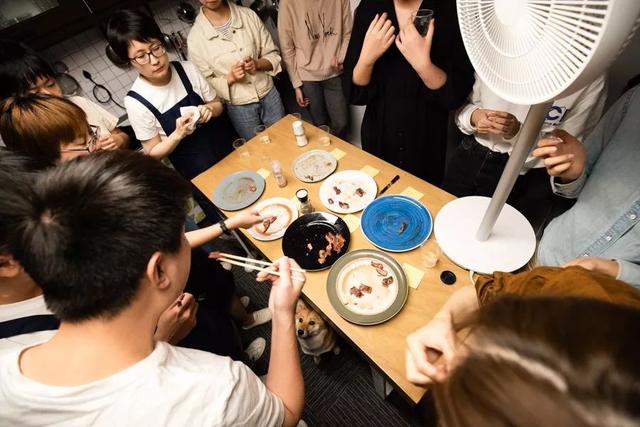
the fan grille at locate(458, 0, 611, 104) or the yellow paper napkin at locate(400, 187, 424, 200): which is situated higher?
the fan grille at locate(458, 0, 611, 104)

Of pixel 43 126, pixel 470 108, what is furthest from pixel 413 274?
pixel 43 126

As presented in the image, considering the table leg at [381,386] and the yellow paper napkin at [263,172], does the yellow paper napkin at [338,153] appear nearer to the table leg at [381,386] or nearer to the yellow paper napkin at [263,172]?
the yellow paper napkin at [263,172]

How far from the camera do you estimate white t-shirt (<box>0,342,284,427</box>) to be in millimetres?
665

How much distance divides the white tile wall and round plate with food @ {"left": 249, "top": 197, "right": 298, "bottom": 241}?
8.91 feet

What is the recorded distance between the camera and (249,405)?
2.54ft

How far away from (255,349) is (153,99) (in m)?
1.93

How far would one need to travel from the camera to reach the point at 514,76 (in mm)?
608

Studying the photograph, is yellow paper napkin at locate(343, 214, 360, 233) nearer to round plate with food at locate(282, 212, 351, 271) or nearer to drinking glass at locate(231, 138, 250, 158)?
round plate with food at locate(282, 212, 351, 271)

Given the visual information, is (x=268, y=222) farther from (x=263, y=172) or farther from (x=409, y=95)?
(x=409, y=95)

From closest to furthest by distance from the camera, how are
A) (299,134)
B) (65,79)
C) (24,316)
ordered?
(24,316) → (299,134) → (65,79)

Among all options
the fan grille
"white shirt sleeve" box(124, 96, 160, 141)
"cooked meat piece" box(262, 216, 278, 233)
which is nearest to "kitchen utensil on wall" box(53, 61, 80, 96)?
"white shirt sleeve" box(124, 96, 160, 141)

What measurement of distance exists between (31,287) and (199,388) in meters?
0.73

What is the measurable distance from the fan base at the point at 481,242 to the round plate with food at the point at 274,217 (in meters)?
0.77

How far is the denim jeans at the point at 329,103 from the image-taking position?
288cm
